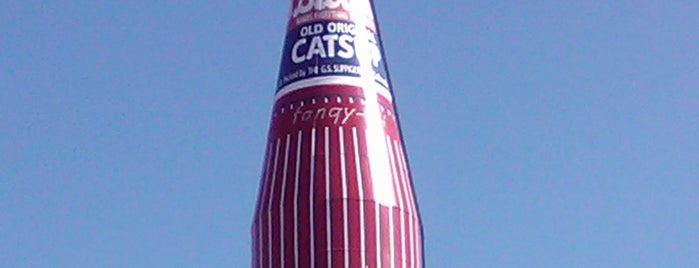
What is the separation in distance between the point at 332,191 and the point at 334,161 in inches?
40.1

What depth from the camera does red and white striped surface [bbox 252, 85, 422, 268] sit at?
48.1 m

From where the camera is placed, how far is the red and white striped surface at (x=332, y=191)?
158ft

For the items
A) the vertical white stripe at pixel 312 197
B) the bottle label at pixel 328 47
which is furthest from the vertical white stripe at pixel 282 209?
the bottle label at pixel 328 47

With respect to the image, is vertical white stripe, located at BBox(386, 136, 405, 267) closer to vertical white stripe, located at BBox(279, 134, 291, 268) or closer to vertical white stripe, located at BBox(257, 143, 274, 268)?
vertical white stripe, located at BBox(279, 134, 291, 268)

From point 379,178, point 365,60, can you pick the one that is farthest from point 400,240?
point 365,60

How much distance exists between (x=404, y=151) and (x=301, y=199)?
162 inches

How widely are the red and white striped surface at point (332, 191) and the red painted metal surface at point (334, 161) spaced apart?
0.09 feet

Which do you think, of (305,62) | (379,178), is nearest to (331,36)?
(305,62)

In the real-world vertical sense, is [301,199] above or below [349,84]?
below

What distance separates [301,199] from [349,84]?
12.0 ft

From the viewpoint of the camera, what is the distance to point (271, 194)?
49.4m

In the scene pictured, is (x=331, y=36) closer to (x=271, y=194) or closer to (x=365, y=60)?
(x=365, y=60)

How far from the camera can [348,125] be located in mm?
49562

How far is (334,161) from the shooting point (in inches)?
1934
